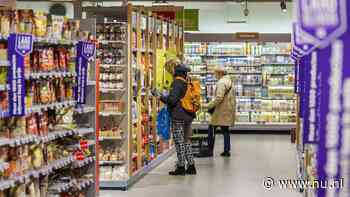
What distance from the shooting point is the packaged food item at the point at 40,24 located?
255 inches

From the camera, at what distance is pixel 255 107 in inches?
739

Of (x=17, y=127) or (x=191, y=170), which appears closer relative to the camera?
(x=17, y=127)

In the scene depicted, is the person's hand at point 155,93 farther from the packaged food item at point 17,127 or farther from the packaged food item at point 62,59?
the packaged food item at point 17,127

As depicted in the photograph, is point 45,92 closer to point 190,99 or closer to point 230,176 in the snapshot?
point 190,99

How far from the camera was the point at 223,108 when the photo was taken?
45.1 feet

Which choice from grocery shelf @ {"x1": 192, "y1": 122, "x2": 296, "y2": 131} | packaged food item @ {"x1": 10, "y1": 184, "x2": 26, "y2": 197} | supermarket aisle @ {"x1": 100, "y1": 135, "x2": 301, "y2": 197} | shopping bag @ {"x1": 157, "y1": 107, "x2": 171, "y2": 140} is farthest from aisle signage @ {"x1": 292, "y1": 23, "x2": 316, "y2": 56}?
grocery shelf @ {"x1": 192, "y1": 122, "x2": 296, "y2": 131}

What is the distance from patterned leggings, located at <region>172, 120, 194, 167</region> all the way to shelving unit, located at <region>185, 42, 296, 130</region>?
7344 millimetres

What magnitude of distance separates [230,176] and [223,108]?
107 inches

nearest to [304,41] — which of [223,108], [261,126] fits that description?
[223,108]

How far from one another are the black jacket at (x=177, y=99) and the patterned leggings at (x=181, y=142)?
4.6 inches

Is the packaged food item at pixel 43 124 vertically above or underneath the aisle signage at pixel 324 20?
underneath

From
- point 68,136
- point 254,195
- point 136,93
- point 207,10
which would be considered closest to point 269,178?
point 254,195

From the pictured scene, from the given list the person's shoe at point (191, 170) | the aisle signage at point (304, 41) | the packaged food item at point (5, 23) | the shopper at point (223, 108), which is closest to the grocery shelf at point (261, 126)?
the shopper at point (223, 108)

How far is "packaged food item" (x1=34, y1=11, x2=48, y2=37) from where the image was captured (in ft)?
21.2
